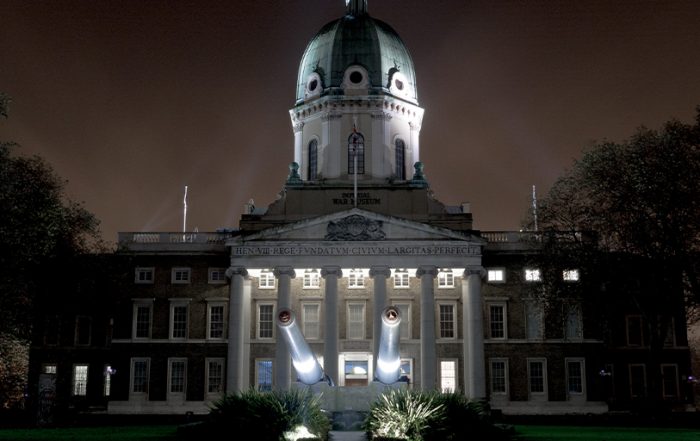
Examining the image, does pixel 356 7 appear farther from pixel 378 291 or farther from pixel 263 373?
A: pixel 263 373

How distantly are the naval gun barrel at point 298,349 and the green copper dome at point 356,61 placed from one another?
119 ft

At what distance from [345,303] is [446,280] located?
733cm

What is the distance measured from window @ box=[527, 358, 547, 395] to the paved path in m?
32.5

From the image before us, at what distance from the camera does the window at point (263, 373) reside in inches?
2532

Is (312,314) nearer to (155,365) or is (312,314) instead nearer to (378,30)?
(155,365)

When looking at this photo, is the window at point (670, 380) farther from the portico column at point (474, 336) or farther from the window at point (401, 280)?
the window at point (401, 280)

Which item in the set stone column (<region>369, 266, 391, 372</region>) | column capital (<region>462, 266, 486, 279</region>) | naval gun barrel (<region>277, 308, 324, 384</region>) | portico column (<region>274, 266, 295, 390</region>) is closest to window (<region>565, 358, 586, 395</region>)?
column capital (<region>462, 266, 486, 279</region>)

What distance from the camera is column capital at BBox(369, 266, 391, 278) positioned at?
59219 mm

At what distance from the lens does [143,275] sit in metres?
66.8

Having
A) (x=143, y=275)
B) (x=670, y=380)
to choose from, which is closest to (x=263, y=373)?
(x=143, y=275)

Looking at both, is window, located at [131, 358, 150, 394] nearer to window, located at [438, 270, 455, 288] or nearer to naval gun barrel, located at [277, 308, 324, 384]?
window, located at [438, 270, 455, 288]

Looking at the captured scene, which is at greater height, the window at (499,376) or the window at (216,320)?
the window at (216,320)

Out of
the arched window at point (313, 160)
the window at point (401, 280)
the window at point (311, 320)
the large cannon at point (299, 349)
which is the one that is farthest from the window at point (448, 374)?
the large cannon at point (299, 349)

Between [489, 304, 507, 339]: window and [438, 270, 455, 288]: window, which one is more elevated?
[438, 270, 455, 288]: window
